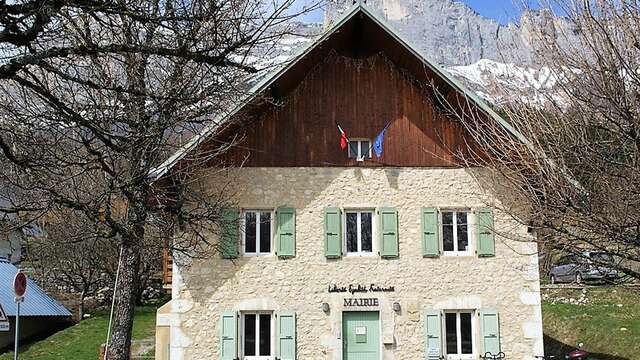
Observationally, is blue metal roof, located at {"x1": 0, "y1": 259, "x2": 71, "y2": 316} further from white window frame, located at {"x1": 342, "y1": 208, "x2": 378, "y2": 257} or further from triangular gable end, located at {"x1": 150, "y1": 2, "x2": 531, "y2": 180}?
triangular gable end, located at {"x1": 150, "y1": 2, "x2": 531, "y2": 180}

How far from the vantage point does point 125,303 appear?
11.5m

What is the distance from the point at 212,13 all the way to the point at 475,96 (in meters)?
8.79

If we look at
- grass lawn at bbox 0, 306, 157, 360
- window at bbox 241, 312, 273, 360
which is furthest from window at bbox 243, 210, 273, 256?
grass lawn at bbox 0, 306, 157, 360

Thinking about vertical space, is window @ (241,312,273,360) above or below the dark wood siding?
below

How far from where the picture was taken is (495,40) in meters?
8.73

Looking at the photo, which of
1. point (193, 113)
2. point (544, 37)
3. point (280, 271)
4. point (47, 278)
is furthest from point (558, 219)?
point (47, 278)

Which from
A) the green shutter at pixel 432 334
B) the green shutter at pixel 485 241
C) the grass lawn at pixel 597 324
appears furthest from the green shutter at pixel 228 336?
the grass lawn at pixel 597 324

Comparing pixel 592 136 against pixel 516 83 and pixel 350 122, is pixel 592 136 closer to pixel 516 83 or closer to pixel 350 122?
pixel 516 83

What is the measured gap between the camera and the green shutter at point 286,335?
14312 mm

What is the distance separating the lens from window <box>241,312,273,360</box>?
1454 centimetres

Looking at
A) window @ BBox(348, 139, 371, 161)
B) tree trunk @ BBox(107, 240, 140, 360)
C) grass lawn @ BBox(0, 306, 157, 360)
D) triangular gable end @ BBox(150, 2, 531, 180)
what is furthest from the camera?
grass lawn @ BBox(0, 306, 157, 360)

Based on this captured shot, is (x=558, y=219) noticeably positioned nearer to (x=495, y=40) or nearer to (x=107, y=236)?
(x=495, y=40)

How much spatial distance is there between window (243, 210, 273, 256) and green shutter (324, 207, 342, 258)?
1.14 m

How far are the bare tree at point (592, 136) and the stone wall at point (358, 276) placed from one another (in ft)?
21.3
